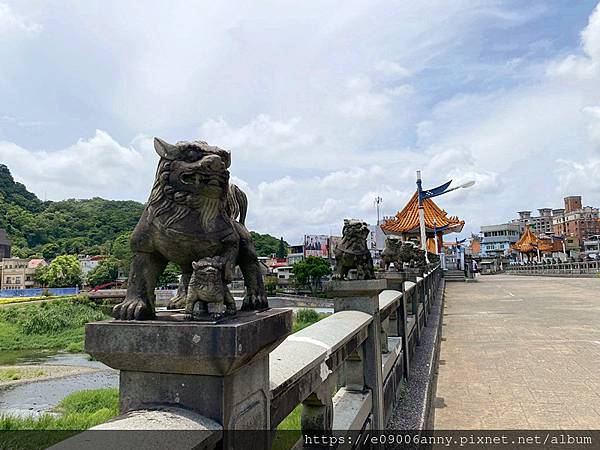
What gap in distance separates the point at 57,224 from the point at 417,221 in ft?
283

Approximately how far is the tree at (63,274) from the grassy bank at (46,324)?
57.8ft

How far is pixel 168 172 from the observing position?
5.30 feet

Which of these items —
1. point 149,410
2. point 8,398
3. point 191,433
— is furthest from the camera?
point 8,398

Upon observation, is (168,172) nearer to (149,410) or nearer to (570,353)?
(149,410)

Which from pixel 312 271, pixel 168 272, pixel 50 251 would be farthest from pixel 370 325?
pixel 50 251

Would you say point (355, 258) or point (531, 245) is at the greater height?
point (531, 245)

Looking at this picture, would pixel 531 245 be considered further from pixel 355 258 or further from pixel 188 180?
pixel 188 180

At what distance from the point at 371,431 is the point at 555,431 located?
7.16 feet

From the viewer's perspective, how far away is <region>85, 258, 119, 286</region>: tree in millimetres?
60375

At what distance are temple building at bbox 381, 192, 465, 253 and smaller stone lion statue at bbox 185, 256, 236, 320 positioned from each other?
30.1 metres

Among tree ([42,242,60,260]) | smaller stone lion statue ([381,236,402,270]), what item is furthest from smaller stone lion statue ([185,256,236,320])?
tree ([42,242,60,260])

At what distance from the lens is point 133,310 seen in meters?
1.41

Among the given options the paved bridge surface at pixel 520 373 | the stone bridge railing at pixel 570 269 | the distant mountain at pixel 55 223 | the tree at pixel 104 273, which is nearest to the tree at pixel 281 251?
the distant mountain at pixel 55 223

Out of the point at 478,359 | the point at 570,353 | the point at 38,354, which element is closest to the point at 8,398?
the point at 38,354
